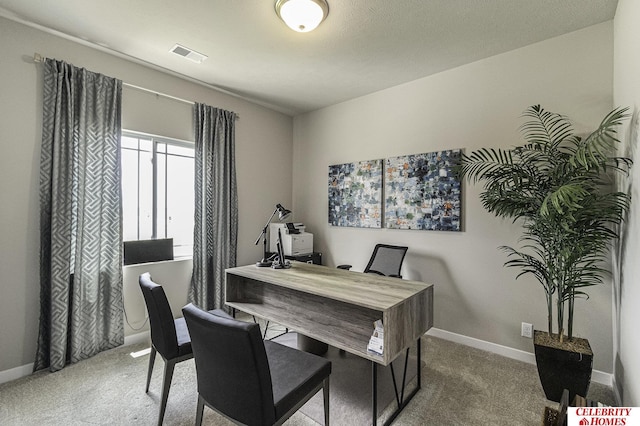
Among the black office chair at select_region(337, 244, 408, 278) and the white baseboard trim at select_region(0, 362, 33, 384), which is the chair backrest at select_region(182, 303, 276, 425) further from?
the white baseboard trim at select_region(0, 362, 33, 384)

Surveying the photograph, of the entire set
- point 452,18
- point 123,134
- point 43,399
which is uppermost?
point 452,18

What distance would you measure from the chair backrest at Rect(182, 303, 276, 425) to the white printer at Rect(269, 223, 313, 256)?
2.45m

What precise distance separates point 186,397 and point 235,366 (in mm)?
1218

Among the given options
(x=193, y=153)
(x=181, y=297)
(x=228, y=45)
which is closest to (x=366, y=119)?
(x=228, y=45)

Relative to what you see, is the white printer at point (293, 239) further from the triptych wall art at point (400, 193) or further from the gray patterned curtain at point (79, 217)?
the gray patterned curtain at point (79, 217)

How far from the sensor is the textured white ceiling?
6.98 feet

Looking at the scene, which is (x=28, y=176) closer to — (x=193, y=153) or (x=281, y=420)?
(x=193, y=153)

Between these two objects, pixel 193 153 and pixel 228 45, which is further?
pixel 193 153

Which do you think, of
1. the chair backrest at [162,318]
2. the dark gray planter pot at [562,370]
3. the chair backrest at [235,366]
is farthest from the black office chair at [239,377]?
the dark gray planter pot at [562,370]

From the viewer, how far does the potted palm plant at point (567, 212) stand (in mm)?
1863

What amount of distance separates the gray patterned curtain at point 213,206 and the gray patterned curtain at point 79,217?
30.5 inches

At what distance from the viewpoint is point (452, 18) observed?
7.38 ft

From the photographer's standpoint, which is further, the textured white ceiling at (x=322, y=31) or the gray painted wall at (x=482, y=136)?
the gray painted wall at (x=482, y=136)

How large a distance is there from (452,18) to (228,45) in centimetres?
186
